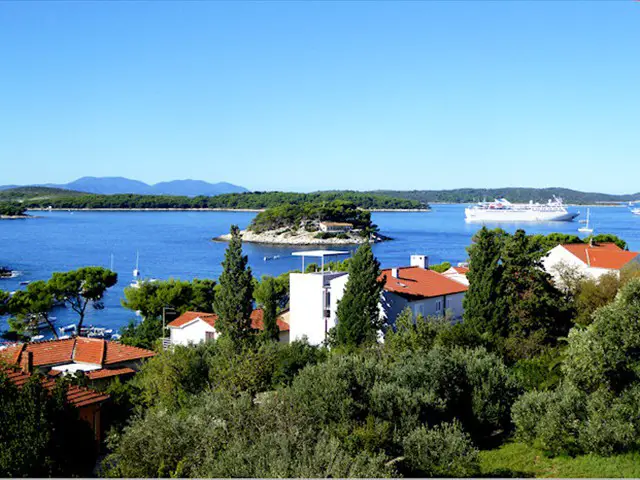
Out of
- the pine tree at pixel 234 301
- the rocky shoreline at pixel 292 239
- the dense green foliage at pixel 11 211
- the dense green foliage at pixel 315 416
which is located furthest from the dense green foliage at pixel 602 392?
the dense green foliage at pixel 11 211

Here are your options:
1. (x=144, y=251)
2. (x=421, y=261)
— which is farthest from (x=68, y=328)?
(x=144, y=251)

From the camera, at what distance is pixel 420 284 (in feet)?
72.7

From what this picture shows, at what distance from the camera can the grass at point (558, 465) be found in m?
9.35

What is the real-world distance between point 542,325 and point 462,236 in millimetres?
73617

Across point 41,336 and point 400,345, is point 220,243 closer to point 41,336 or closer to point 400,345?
point 41,336

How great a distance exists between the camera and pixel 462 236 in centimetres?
9088

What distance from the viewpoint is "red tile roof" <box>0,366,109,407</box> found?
33.8ft

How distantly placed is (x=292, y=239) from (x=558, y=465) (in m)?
77.3

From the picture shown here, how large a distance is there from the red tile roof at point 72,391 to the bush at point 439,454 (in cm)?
536

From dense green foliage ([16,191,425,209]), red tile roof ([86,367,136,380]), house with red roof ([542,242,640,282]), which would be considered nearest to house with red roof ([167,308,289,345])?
red tile roof ([86,367,136,380])

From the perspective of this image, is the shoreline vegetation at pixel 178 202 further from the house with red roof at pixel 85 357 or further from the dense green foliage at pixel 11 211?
the house with red roof at pixel 85 357

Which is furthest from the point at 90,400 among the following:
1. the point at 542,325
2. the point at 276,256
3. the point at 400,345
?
the point at 276,256

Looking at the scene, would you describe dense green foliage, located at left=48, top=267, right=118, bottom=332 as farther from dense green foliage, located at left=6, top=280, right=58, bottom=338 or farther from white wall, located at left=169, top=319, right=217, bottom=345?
white wall, located at left=169, top=319, right=217, bottom=345

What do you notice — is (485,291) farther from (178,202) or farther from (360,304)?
(178,202)
